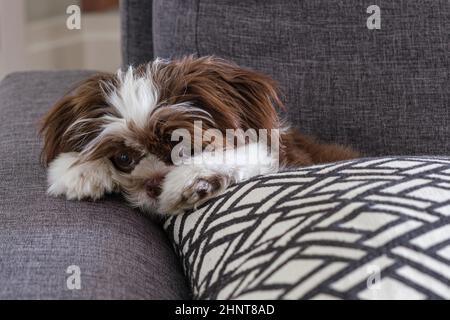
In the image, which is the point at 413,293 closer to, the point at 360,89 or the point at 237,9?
the point at 360,89

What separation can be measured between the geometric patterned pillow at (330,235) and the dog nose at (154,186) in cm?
15

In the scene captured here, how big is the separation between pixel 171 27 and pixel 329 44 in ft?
1.51

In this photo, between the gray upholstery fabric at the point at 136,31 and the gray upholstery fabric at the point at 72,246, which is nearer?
the gray upholstery fabric at the point at 72,246

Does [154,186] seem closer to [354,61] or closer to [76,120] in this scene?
[76,120]

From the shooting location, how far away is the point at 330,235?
3.74ft

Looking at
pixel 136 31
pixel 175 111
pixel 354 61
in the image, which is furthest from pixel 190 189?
pixel 136 31

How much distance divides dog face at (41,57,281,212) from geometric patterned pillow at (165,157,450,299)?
19cm

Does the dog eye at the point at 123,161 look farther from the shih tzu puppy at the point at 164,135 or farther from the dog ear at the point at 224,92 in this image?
the dog ear at the point at 224,92

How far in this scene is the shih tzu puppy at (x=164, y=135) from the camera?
1.49 m

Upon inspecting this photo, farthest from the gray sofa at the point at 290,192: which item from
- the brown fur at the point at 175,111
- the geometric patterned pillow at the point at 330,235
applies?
the brown fur at the point at 175,111

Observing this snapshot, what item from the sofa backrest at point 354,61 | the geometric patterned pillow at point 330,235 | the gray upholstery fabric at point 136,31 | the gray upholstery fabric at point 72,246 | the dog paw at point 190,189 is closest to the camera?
the geometric patterned pillow at point 330,235

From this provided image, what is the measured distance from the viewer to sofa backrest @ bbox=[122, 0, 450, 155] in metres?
1.84
